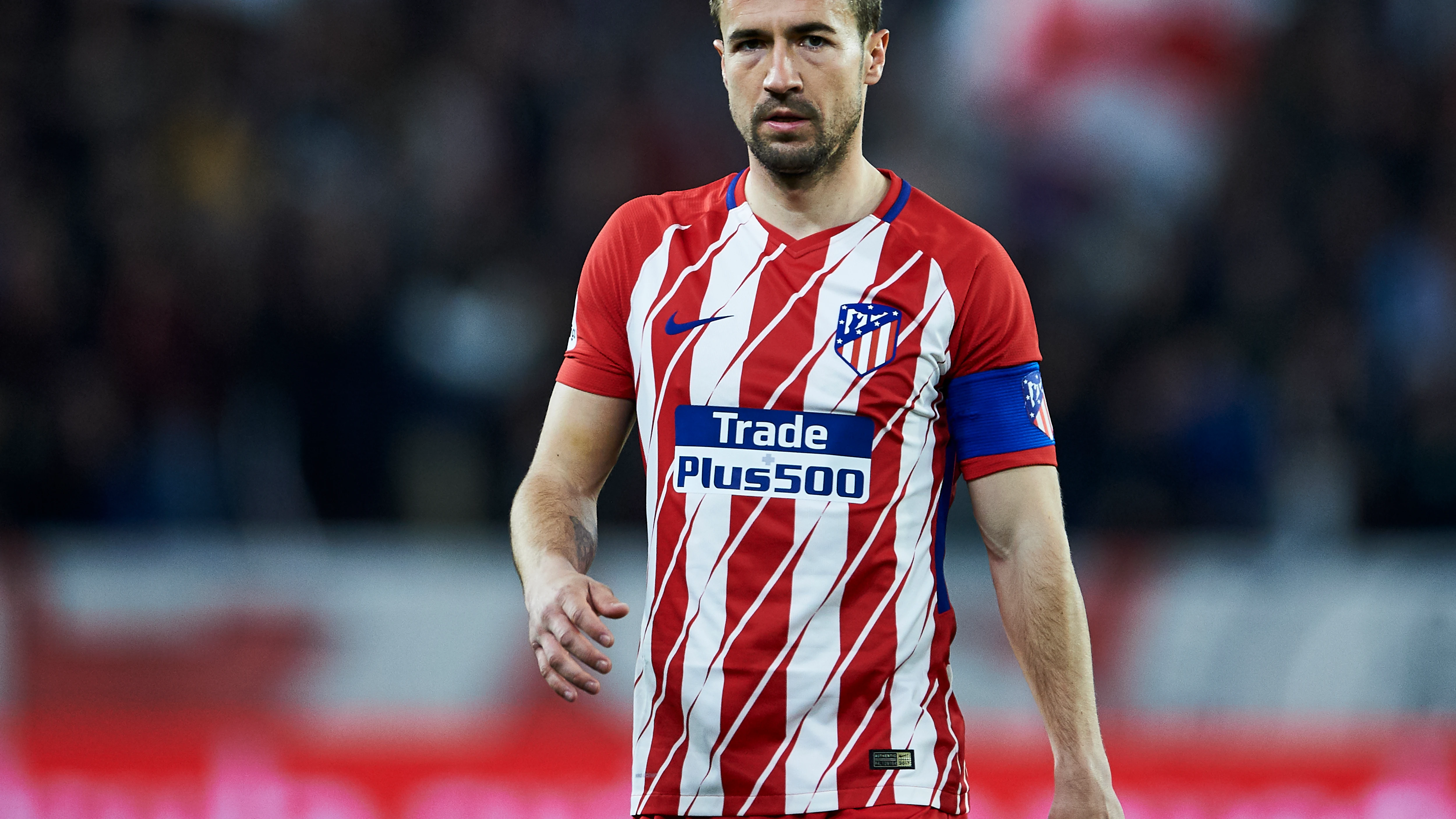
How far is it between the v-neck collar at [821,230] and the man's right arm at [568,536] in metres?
0.43

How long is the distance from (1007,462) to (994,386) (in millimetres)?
141

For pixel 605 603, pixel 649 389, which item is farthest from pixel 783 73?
pixel 605 603

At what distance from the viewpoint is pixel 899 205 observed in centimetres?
305

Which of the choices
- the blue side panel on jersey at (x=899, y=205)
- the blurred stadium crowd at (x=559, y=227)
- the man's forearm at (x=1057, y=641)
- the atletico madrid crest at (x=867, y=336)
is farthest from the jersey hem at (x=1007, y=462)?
the blurred stadium crowd at (x=559, y=227)

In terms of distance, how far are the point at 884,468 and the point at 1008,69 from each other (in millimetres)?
6465

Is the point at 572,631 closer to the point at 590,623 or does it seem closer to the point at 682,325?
the point at 590,623

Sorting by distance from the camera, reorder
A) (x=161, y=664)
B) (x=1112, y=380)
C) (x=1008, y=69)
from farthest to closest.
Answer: (x=1008, y=69)
(x=1112, y=380)
(x=161, y=664)

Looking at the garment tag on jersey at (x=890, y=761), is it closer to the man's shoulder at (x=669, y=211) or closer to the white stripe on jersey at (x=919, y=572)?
the white stripe on jersey at (x=919, y=572)

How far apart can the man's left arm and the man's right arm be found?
718 millimetres

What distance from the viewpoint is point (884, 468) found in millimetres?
2859

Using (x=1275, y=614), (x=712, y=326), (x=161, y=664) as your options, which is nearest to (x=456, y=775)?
(x=161, y=664)

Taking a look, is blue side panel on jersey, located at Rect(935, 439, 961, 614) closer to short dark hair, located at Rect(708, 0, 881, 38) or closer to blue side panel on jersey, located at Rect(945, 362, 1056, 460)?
blue side panel on jersey, located at Rect(945, 362, 1056, 460)

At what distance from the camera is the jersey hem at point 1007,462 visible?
2.88 metres

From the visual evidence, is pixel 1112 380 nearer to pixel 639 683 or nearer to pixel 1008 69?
pixel 1008 69
